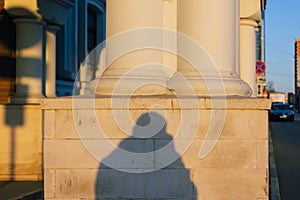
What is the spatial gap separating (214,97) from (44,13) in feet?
23.2

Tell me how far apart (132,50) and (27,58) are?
623cm

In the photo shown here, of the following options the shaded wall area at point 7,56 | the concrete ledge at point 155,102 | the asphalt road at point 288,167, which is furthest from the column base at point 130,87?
the shaded wall area at point 7,56

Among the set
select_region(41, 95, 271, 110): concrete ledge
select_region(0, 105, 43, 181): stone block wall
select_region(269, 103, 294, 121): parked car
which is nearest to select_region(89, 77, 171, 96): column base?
select_region(41, 95, 271, 110): concrete ledge

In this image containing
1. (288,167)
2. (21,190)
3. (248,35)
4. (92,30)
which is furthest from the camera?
(92,30)

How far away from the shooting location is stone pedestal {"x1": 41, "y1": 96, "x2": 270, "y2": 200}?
547cm

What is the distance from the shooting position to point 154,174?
5.52 m

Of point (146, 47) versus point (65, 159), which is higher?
point (146, 47)

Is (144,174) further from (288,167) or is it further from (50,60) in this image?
(288,167)

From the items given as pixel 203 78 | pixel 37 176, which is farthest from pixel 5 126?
pixel 203 78

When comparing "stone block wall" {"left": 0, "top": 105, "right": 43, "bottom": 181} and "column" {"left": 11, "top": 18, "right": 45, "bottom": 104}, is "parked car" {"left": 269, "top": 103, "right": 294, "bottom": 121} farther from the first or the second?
"stone block wall" {"left": 0, "top": 105, "right": 43, "bottom": 181}

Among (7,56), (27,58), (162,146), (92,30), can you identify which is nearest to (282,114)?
(92,30)

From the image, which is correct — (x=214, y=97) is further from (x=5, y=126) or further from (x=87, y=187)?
(x=5, y=126)

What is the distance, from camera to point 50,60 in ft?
41.1

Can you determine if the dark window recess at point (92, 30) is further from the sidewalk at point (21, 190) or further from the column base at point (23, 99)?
the sidewalk at point (21, 190)
